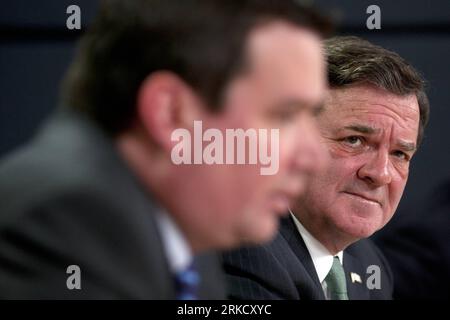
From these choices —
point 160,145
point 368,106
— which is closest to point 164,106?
point 160,145

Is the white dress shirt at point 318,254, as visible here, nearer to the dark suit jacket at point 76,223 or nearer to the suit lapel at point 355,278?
the suit lapel at point 355,278

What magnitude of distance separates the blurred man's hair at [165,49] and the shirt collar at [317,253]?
0.89 meters

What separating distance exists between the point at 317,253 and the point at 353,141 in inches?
10.2

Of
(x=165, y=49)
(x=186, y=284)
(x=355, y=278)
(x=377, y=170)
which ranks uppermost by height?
(x=377, y=170)

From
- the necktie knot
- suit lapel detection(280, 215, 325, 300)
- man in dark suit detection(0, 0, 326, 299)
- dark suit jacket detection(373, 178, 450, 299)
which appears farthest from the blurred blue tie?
the necktie knot

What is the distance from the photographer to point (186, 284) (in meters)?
0.89

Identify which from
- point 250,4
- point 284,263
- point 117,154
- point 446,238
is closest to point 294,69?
point 250,4

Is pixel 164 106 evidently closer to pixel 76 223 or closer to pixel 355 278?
pixel 76 223

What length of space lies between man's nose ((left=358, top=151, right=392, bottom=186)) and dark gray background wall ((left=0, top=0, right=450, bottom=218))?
9cm

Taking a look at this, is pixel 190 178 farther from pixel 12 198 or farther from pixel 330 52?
pixel 330 52

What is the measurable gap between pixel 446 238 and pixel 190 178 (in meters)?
0.52

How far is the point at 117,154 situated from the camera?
31.2 inches

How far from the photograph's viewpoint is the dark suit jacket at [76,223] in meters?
0.71

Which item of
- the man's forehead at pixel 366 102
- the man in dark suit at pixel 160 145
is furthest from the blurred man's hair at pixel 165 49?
the man's forehead at pixel 366 102
